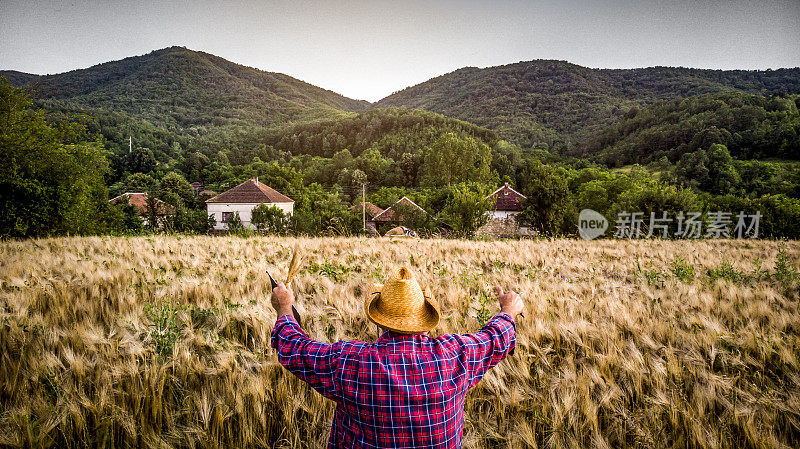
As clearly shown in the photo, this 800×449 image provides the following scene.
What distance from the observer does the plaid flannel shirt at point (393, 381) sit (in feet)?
4.73

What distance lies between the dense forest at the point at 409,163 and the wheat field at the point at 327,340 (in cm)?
739

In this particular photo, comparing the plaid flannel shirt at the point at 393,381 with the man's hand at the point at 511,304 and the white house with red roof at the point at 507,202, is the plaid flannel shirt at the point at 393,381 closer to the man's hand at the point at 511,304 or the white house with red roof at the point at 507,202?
the man's hand at the point at 511,304

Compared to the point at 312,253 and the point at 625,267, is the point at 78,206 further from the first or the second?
the point at 625,267

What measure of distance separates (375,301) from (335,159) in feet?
350

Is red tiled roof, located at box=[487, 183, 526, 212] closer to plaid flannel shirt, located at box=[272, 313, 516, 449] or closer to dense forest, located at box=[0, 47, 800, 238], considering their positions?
dense forest, located at box=[0, 47, 800, 238]

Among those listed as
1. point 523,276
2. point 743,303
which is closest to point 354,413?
point 523,276

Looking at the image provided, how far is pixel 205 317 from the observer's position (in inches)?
121

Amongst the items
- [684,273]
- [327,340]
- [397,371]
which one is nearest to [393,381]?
[397,371]

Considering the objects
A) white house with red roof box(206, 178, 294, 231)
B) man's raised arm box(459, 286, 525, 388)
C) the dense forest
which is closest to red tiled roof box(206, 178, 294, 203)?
white house with red roof box(206, 178, 294, 231)

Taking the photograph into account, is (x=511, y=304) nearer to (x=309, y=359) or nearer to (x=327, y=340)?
(x=309, y=359)

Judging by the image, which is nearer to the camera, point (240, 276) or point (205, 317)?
point (205, 317)

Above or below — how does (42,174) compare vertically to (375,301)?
above

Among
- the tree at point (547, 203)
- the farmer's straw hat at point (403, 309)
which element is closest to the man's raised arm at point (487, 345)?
the farmer's straw hat at point (403, 309)

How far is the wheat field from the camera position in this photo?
6.09 feet
